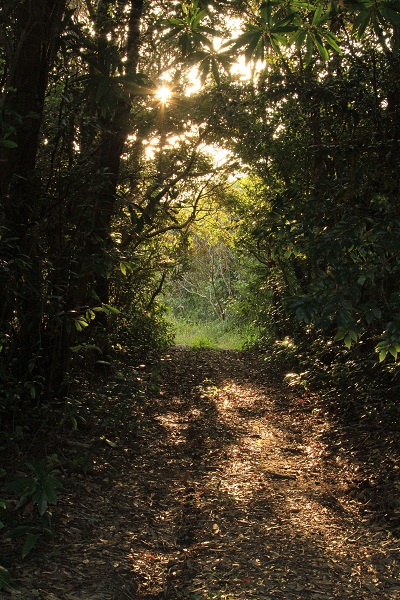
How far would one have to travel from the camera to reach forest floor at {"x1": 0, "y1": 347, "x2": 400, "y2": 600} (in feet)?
10.5

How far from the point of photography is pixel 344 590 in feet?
10.4

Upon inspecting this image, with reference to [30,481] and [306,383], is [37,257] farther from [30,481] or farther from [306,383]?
[306,383]

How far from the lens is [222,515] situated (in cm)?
418

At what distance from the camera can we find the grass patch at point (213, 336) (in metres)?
14.8

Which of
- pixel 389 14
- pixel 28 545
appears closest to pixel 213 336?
pixel 28 545

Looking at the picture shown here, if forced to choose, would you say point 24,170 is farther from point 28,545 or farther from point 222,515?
point 222,515

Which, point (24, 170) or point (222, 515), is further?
point (24, 170)

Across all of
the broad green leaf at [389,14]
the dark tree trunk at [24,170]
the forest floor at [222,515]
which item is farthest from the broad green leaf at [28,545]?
the broad green leaf at [389,14]

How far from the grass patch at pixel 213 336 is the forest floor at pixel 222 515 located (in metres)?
7.87

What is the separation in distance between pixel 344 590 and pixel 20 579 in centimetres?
181

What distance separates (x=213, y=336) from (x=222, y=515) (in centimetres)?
1362

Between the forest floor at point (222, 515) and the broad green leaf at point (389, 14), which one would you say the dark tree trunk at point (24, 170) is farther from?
the broad green leaf at point (389, 14)

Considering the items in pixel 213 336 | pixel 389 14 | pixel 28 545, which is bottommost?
pixel 28 545

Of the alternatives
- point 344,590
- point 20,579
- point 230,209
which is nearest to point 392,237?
point 344,590
